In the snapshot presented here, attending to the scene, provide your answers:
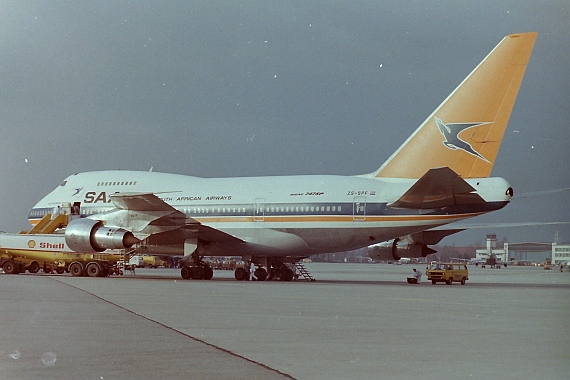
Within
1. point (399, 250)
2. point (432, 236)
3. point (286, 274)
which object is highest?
point (432, 236)

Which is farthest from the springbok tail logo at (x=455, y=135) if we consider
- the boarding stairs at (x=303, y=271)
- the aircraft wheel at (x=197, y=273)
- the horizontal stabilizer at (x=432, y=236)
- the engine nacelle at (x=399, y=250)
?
the aircraft wheel at (x=197, y=273)

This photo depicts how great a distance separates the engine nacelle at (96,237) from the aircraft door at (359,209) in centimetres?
962

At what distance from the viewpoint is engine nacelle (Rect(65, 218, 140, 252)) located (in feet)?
105

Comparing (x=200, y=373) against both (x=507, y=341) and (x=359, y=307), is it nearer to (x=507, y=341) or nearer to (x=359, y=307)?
(x=507, y=341)

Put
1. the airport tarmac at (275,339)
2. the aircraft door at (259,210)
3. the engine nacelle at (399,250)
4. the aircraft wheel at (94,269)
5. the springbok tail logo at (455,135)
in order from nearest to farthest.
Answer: the airport tarmac at (275,339), the springbok tail logo at (455,135), the aircraft door at (259,210), the engine nacelle at (399,250), the aircraft wheel at (94,269)

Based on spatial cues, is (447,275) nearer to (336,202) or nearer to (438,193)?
(336,202)

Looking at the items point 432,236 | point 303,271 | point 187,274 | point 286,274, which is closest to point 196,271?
point 187,274

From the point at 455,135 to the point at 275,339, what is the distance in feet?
63.6

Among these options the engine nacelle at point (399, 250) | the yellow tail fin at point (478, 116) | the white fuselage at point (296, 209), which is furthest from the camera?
the engine nacelle at point (399, 250)

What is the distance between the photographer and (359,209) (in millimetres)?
29922

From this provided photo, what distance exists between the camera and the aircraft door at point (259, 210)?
3256 centimetres

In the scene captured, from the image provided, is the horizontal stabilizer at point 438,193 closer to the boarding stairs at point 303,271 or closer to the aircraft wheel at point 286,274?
the aircraft wheel at point 286,274

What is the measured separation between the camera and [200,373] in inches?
307

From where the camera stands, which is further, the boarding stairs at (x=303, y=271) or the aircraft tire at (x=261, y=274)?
the boarding stairs at (x=303, y=271)
